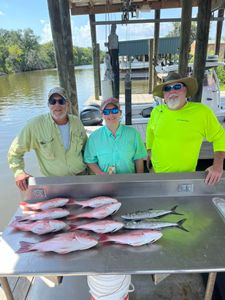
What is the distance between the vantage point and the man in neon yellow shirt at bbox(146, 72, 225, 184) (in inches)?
74.9

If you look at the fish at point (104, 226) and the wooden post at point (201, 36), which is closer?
the fish at point (104, 226)

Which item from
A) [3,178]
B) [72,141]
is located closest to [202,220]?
[72,141]

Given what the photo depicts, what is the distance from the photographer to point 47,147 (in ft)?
6.62

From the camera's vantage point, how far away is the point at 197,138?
1.92 meters

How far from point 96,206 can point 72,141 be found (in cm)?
70

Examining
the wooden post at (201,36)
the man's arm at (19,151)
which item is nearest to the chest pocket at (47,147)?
the man's arm at (19,151)

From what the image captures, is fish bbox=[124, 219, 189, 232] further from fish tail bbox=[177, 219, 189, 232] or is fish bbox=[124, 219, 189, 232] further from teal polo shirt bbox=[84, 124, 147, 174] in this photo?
teal polo shirt bbox=[84, 124, 147, 174]

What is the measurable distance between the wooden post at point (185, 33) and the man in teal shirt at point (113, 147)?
333cm

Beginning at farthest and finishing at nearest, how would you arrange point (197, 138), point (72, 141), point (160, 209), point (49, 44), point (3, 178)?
point (49, 44)
point (3, 178)
point (72, 141)
point (197, 138)
point (160, 209)

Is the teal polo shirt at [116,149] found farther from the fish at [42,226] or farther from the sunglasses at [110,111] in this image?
the fish at [42,226]

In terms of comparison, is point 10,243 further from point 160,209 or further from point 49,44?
point 49,44

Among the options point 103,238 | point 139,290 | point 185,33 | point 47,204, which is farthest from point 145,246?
point 185,33

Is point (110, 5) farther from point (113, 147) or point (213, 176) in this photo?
point (213, 176)

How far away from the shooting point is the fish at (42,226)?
1.33 meters
